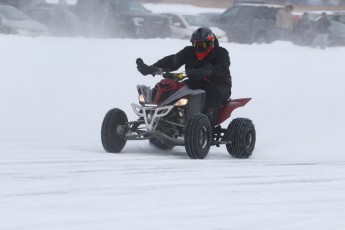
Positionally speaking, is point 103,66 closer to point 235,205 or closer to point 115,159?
point 115,159

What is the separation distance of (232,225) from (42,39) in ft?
59.7

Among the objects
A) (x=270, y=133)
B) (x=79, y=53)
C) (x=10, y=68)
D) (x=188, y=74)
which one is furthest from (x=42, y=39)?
(x=188, y=74)

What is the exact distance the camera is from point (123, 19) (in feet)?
114

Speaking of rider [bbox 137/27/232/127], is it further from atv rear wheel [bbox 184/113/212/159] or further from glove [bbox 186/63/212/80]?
atv rear wheel [bbox 184/113/212/159]

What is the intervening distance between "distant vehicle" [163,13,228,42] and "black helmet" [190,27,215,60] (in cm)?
2149

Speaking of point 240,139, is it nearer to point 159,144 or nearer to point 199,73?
point 199,73

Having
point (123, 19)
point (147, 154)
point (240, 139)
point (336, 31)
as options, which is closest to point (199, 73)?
point (240, 139)

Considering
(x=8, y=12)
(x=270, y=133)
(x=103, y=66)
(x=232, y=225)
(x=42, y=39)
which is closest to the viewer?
(x=232, y=225)

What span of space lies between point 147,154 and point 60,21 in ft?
68.4

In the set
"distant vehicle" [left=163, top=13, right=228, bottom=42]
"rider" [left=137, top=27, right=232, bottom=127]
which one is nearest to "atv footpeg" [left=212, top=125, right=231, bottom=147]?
"rider" [left=137, top=27, right=232, bottom=127]

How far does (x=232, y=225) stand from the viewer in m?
7.87

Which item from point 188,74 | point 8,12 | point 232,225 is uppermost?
point 8,12

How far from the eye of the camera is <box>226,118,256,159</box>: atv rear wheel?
44.5ft

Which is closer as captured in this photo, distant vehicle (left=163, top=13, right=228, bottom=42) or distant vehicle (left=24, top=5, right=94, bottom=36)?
distant vehicle (left=24, top=5, right=94, bottom=36)
